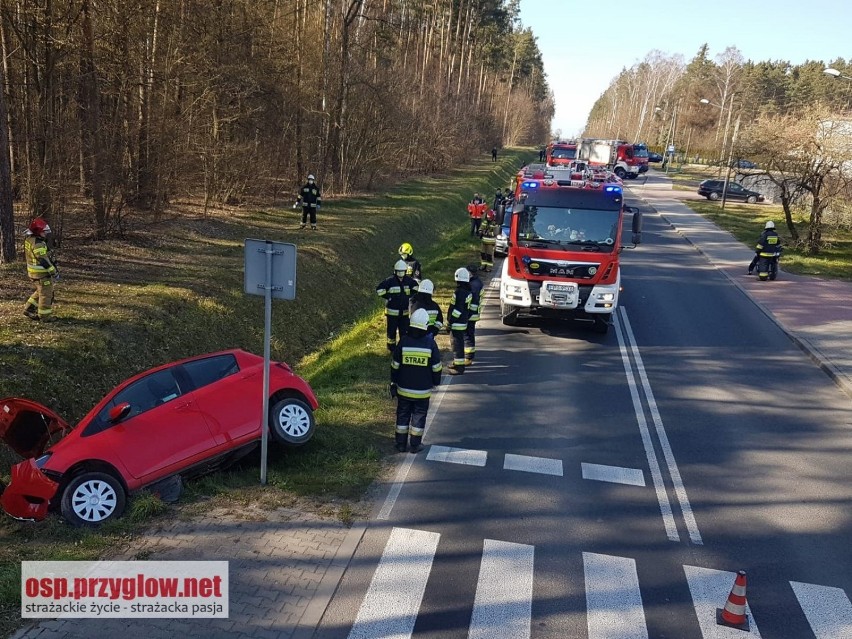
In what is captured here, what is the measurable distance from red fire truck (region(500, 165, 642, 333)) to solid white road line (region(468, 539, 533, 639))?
24.0 feet

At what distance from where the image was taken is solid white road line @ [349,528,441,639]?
5.11 meters

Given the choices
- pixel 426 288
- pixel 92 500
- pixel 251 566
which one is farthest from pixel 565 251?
pixel 92 500

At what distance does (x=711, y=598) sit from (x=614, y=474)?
2345 mm

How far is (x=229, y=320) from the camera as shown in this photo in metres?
13.3

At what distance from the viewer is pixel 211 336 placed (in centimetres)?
1250

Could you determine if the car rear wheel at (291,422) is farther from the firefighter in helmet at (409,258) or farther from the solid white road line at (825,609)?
the solid white road line at (825,609)

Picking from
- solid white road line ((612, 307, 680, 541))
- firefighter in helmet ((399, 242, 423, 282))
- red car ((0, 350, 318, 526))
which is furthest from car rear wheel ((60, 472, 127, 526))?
firefighter in helmet ((399, 242, 423, 282))

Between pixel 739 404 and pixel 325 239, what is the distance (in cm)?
1297

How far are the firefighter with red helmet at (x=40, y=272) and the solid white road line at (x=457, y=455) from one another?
254 inches

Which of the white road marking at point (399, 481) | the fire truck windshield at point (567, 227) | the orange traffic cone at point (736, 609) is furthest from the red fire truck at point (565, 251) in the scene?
the orange traffic cone at point (736, 609)

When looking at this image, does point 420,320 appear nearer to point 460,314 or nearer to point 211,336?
point 460,314

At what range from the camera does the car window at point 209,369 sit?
7414 millimetres

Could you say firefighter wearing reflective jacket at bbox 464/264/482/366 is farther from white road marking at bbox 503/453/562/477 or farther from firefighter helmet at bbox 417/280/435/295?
white road marking at bbox 503/453/562/477

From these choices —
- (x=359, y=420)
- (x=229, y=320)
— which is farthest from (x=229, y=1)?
(x=359, y=420)
